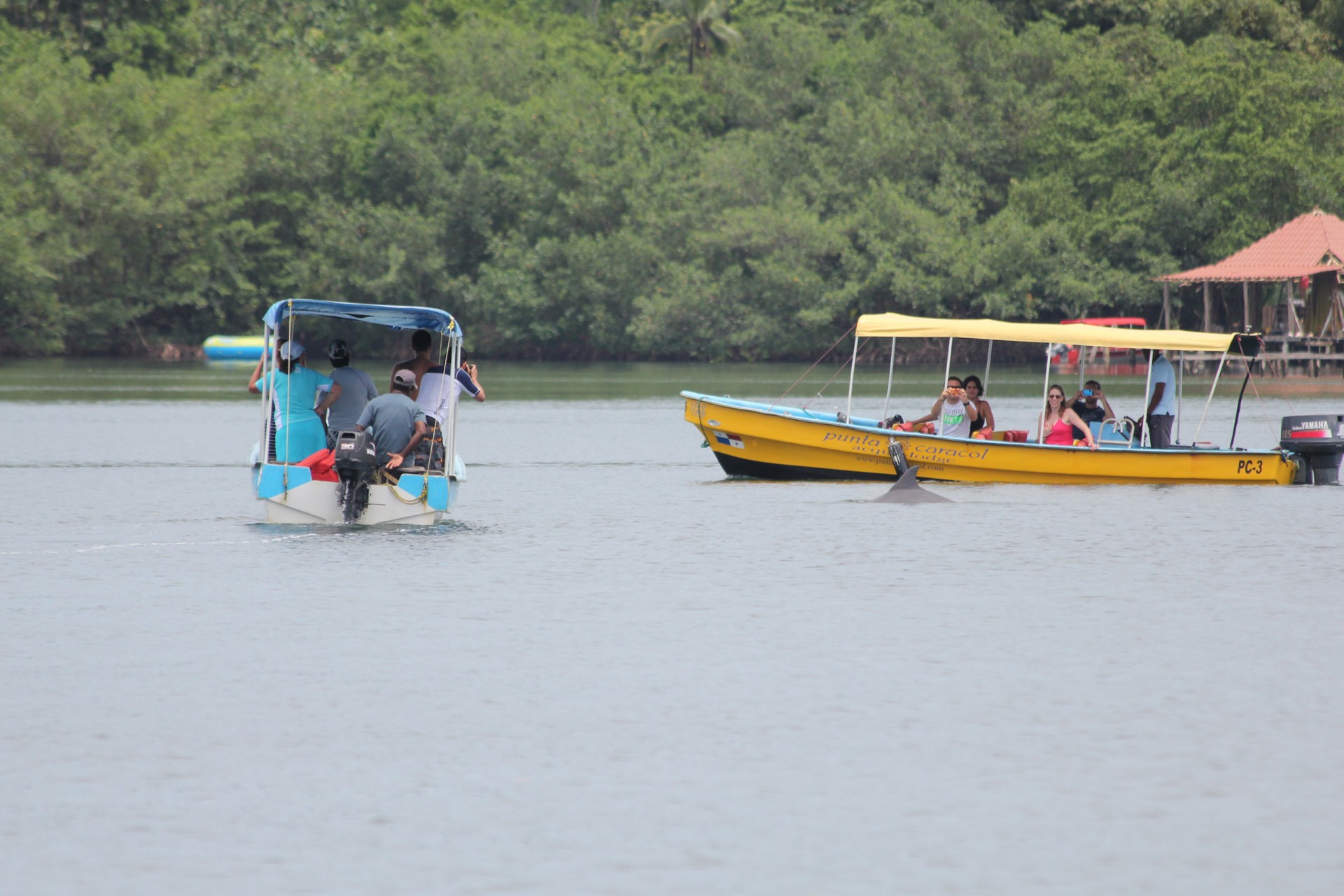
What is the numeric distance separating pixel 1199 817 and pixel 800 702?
2.91 m

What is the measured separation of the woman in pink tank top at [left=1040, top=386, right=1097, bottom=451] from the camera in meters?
22.7

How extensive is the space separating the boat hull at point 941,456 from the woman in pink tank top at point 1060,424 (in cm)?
39

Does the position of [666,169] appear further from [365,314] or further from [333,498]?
[333,498]

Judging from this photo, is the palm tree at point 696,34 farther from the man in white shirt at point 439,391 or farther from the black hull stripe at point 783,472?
the man in white shirt at point 439,391

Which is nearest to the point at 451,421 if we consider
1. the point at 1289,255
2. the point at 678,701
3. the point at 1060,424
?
the point at 678,701

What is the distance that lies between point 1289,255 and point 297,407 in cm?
4424

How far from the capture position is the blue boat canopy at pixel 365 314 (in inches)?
705

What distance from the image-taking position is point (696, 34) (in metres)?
82.6

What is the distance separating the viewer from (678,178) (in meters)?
74.7

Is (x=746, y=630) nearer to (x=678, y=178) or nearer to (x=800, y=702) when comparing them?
(x=800, y=702)

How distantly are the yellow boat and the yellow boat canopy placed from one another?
0.02 meters

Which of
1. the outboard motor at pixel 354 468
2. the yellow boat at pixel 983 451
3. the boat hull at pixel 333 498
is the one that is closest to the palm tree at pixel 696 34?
the yellow boat at pixel 983 451

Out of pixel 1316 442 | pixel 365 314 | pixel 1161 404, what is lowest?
pixel 1316 442

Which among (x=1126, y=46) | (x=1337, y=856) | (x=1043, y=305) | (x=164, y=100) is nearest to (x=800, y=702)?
(x=1337, y=856)
